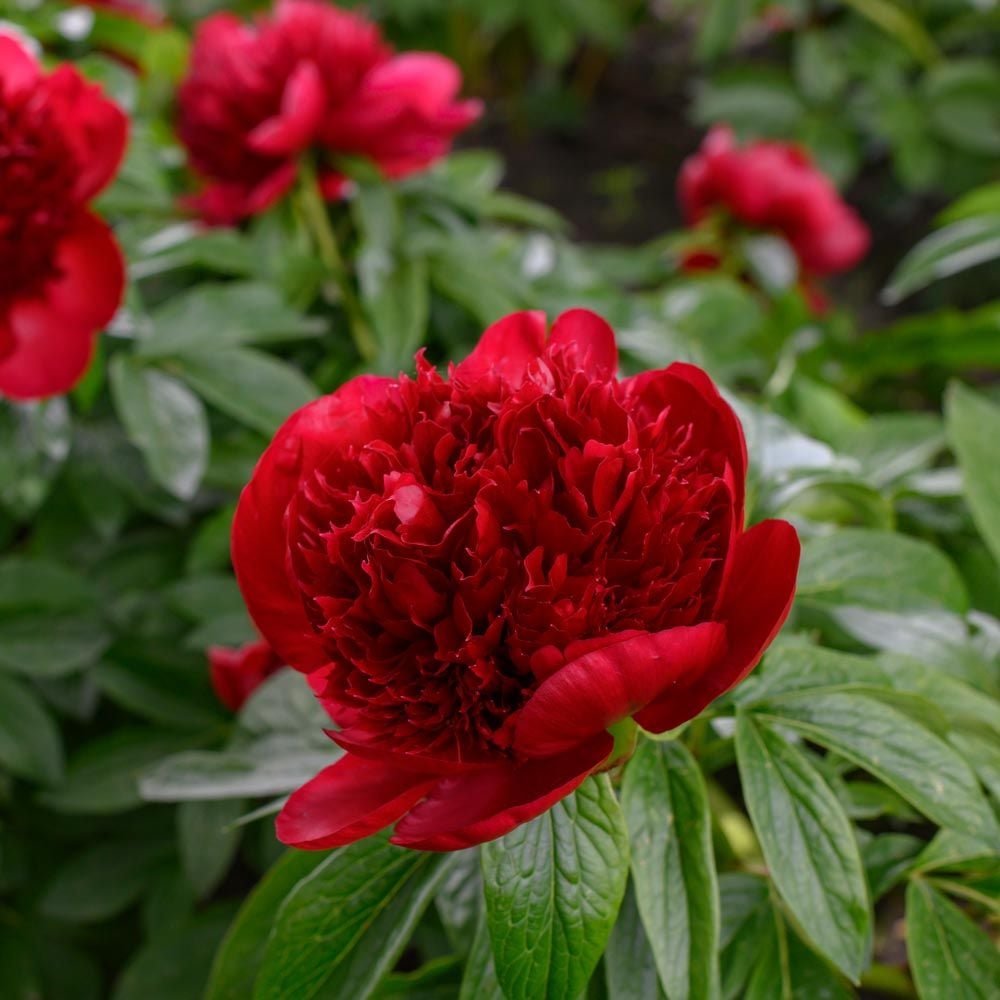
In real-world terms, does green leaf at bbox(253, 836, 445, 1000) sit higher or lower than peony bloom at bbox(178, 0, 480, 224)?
lower

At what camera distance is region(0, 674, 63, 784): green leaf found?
712 mm

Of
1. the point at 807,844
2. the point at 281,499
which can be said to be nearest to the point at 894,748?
the point at 807,844

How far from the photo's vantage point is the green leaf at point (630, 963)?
442mm

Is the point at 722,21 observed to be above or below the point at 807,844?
below

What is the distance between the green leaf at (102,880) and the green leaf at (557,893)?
0.49 meters

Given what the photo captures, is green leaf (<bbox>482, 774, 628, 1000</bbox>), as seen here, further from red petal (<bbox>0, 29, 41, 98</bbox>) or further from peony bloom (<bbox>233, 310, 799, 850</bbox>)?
red petal (<bbox>0, 29, 41, 98</bbox>)

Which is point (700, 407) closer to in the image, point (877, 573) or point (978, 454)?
point (877, 573)

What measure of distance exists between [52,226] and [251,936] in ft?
1.28

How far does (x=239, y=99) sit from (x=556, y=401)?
1.74 feet

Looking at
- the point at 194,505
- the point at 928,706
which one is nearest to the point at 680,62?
the point at 194,505

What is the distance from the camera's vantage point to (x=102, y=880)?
787 millimetres

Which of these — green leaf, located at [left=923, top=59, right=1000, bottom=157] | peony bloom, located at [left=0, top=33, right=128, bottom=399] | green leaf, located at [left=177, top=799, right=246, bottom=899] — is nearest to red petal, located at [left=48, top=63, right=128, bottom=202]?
peony bloom, located at [left=0, top=33, right=128, bottom=399]

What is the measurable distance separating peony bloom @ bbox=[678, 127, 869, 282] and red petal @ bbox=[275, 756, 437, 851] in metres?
0.99

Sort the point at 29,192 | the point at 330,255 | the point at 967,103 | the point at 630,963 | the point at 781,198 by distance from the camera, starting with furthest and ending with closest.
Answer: the point at 967,103
the point at 781,198
the point at 330,255
the point at 29,192
the point at 630,963
